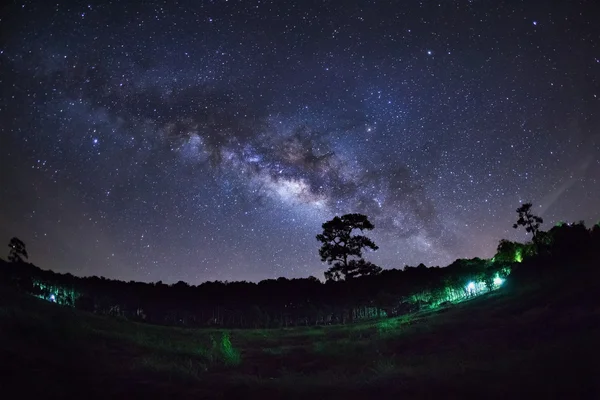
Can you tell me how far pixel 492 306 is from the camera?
1137 inches

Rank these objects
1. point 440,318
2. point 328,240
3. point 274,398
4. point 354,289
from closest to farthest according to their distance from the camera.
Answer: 1. point 274,398
2. point 440,318
3. point 354,289
4. point 328,240

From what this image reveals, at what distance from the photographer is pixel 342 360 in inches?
705

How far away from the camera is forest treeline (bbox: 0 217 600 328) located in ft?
134

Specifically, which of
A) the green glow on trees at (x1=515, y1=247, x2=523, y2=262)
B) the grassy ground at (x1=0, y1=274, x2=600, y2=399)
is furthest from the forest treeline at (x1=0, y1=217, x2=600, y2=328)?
the grassy ground at (x1=0, y1=274, x2=600, y2=399)

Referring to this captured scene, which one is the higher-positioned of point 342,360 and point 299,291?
point 299,291

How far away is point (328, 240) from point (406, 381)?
37.5 meters

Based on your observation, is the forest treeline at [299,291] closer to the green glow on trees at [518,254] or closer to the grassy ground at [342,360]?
the green glow on trees at [518,254]

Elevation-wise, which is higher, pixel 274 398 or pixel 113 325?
pixel 113 325

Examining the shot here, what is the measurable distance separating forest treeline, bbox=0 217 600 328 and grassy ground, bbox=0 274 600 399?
1454 centimetres

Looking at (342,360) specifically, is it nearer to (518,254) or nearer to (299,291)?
(299,291)

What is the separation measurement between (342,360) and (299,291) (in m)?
32.0

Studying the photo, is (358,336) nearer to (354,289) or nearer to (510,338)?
(510,338)

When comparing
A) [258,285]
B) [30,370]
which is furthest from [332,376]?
[258,285]

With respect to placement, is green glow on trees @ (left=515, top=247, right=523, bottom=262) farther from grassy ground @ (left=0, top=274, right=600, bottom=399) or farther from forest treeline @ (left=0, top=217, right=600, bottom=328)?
grassy ground @ (left=0, top=274, right=600, bottom=399)
